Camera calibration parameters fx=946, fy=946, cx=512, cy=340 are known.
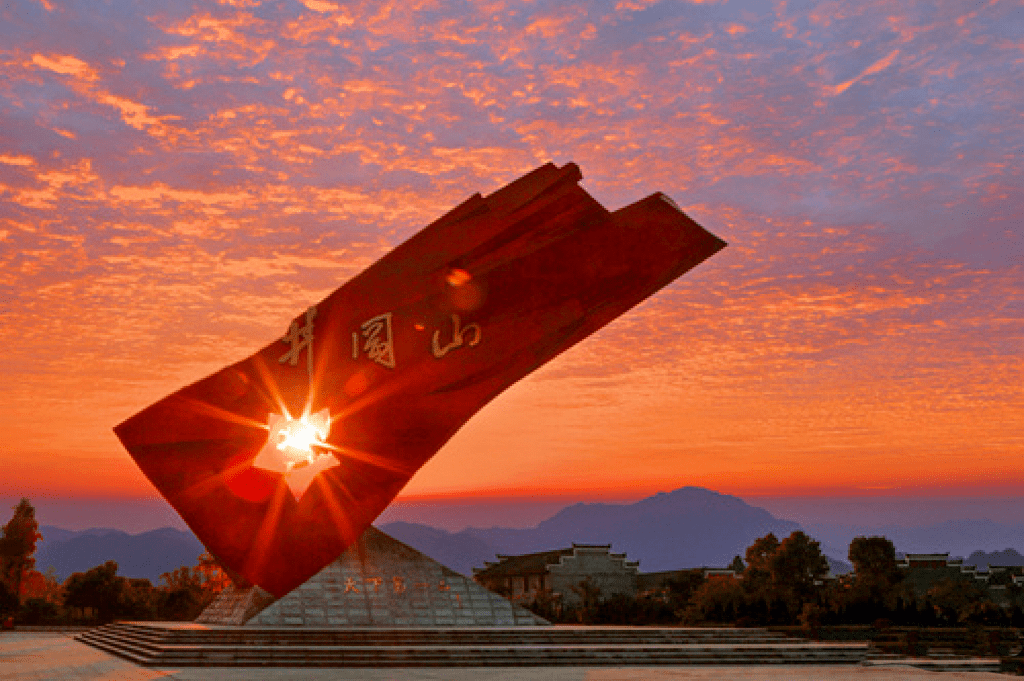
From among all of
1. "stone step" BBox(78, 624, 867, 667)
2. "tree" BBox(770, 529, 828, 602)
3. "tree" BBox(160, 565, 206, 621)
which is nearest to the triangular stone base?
"stone step" BBox(78, 624, 867, 667)

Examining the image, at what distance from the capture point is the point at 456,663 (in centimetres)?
2656

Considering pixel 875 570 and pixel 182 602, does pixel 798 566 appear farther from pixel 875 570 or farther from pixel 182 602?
pixel 182 602

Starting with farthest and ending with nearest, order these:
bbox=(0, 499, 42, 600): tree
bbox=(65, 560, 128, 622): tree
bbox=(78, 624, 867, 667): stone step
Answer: bbox=(0, 499, 42, 600): tree → bbox=(65, 560, 128, 622): tree → bbox=(78, 624, 867, 667): stone step

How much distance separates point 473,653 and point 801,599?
28532 millimetres

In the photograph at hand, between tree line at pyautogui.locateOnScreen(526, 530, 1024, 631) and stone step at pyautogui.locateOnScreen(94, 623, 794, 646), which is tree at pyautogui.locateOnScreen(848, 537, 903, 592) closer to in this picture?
tree line at pyautogui.locateOnScreen(526, 530, 1024, 631)

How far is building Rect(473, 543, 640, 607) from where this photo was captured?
202ft

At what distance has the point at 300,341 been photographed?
920 cm

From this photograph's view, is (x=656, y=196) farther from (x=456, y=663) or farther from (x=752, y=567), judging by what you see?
(x=752, y=567)

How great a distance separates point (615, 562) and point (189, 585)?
27816mm

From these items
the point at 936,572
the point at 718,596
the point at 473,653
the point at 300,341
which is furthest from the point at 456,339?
the point at 936,572

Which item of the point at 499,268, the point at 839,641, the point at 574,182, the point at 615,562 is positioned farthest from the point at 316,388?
the point at 615,562

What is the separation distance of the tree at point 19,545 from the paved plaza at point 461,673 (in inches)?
1445

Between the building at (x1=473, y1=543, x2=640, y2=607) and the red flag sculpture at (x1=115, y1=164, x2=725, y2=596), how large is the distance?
51.7 meters

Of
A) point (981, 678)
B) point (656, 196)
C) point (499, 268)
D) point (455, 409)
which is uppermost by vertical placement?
point (656, 196)
